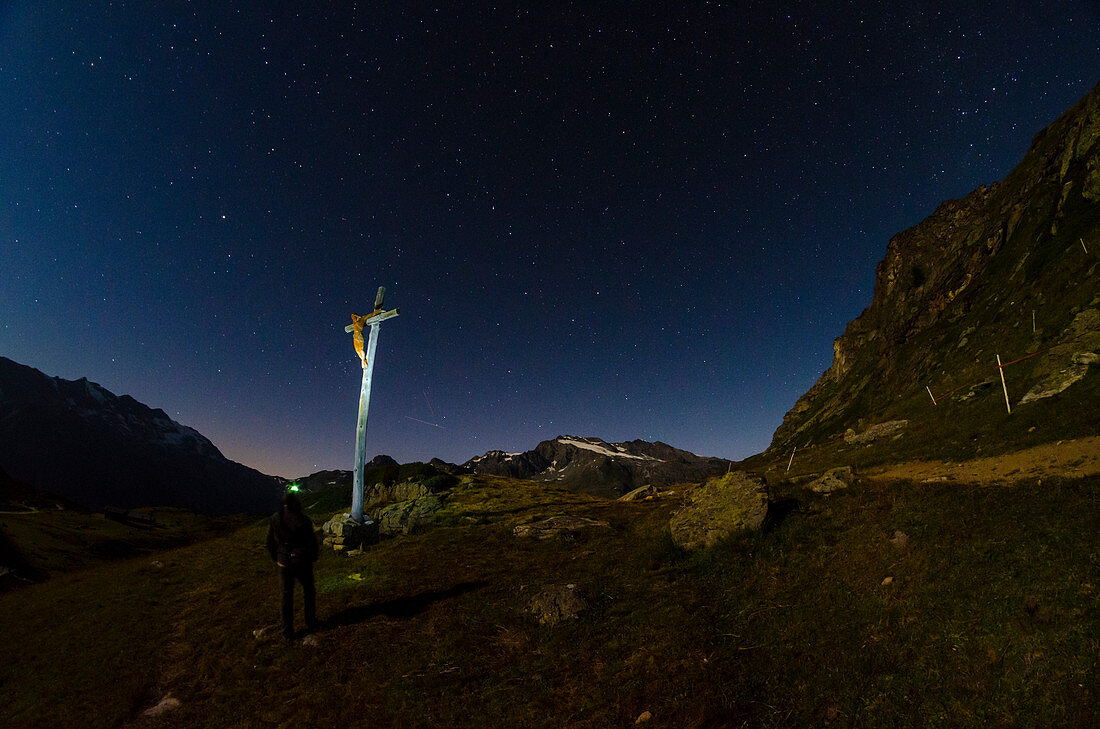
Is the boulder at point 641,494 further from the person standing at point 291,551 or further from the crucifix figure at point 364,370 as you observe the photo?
the person standing at point 291,551

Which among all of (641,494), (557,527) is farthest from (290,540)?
(641,494)

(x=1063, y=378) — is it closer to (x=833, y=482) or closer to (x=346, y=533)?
(x=833, y=482)

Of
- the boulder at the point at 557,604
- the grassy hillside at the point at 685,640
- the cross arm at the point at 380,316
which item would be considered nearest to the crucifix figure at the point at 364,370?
the cross arm at the point at 380,316

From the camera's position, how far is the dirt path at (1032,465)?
1252 centimetres

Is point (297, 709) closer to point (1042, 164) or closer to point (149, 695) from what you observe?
point (149, 695)

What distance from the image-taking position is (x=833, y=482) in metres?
17.4

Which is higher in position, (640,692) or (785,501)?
(785,501)

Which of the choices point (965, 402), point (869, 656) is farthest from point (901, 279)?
point (869, 656)

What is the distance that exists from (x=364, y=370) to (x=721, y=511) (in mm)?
22829

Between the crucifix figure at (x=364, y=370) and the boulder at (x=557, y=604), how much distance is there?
59.0ft

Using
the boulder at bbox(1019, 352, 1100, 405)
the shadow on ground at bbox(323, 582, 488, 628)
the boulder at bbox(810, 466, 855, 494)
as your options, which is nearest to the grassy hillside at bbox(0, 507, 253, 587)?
the shadow on ground at bbox(323, 582, 488, 628)

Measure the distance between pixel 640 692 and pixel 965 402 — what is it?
40.4m

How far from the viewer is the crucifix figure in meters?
25.4

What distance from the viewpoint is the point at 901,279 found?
13075cm
